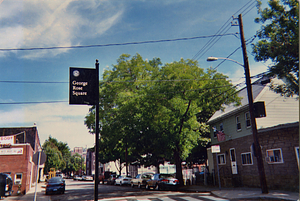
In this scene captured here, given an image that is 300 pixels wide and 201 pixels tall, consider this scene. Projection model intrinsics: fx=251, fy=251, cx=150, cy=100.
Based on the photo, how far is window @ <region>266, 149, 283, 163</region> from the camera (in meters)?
17.8

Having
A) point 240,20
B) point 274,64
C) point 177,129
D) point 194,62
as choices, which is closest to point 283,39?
point 274,64

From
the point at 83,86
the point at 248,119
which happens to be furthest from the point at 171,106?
the point at 83,86

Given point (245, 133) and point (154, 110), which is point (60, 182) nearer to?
point (154, 110)

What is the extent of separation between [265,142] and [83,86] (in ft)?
50.4

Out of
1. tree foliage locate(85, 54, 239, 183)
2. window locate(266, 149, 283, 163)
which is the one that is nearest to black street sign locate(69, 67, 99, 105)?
tree foliage locate(85, 54, 239, 183)

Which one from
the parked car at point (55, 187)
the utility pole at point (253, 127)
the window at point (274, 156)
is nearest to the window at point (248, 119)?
the window at point (274, 156)

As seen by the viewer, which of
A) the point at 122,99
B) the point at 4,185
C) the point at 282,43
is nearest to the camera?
the point at 282,43

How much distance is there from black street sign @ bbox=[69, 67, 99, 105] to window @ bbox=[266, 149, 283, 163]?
14470mm

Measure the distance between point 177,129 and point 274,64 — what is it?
11.6 m

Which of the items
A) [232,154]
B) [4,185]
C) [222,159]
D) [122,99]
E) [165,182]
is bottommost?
[165,182]

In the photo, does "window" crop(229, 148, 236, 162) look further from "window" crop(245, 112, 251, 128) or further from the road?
the road

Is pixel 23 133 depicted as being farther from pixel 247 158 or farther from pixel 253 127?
pixel 253 127

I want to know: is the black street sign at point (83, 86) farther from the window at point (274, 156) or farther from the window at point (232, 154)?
the window at point (232, 154)

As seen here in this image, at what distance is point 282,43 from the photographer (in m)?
14.1
